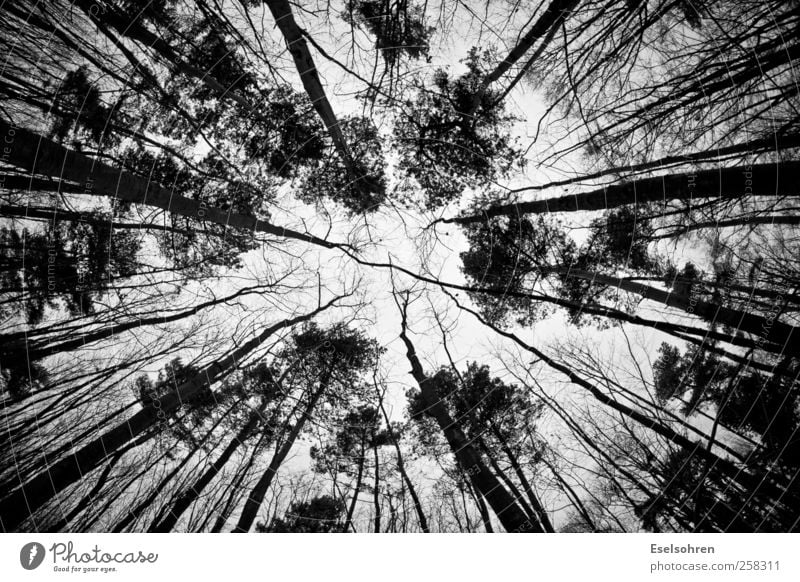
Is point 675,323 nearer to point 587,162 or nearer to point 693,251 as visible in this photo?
point 693,251

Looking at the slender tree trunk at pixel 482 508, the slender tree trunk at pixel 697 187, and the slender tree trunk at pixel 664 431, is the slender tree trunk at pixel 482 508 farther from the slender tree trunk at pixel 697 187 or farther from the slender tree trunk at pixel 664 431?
the slender tree trunk at pixel 697 187

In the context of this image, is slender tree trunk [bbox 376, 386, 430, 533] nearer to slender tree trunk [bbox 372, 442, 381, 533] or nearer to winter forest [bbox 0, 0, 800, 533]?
winter forest [bbox 0, 0, 800, 533]

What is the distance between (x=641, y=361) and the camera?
4.34m

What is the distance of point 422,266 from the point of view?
4699mm

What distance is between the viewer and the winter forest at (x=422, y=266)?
4.00 m

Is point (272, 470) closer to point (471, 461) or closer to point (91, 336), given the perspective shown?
point (471, 461)

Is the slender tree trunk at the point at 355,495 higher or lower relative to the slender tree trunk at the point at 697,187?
lower

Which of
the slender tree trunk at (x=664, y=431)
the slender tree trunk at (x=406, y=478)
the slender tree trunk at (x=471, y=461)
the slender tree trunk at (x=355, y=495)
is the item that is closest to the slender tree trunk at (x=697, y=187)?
the slender tree trunk at (x=664, y=431)

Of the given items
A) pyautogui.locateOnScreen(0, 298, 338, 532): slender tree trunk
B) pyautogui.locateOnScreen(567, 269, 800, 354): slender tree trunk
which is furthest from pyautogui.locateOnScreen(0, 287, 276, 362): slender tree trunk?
pyautogui.locateOnScreen(567, 269, 800, 354): slender tree trunk

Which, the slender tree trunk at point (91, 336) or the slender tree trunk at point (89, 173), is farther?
the slender tree trunk at point (91, 336)

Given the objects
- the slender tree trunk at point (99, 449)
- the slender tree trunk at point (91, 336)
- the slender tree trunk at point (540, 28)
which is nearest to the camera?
the slender tree trunk at point (99, 449)
